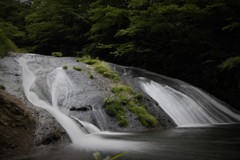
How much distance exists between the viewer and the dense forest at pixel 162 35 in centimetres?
1359

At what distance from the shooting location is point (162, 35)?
15664mm

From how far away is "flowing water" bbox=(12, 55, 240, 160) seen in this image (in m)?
5.39

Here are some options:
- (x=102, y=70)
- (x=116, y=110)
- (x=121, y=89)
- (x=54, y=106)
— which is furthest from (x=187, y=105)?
(x=54, y=106)

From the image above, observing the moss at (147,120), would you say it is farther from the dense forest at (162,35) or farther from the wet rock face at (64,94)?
the dense forest at (162,35)

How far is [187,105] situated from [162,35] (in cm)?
599

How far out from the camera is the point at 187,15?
13680 millimetres

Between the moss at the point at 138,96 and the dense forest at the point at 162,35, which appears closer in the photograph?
the moss at the point at 138,96

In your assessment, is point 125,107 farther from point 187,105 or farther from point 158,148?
point 158,148

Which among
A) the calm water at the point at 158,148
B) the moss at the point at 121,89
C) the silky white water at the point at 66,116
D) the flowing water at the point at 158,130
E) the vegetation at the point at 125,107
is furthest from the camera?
the moss at the point at 121,89

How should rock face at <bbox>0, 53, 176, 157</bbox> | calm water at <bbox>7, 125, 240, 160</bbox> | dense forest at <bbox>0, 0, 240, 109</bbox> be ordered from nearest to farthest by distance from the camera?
1. calm water at <bbox>7, 125, 240, 160</bbox>
2. rock face at <bbox>0, 53, 176, 157</bbox>
3. dense forest at <bbox>0, 0, 240, 109</bbox>

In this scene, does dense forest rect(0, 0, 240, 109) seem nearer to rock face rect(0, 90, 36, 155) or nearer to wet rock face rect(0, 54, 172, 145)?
wet rock face rect(0, 54, 172, 145)

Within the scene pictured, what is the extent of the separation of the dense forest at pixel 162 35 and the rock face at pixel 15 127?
15.9ft

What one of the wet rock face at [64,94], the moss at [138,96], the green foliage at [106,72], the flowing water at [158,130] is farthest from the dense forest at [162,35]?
the moss at [138,96]

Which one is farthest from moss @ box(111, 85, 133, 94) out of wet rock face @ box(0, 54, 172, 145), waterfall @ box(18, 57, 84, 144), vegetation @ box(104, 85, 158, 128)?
waterfall @ box(18, 57, 84, 144)
